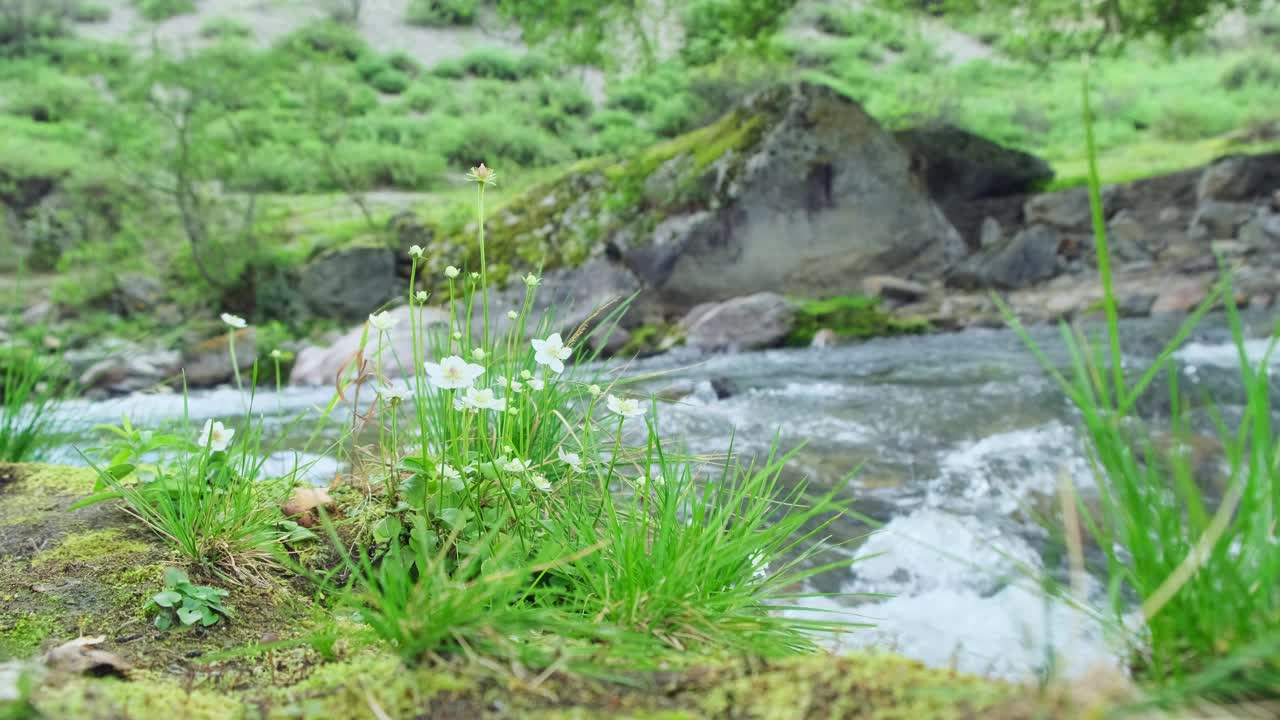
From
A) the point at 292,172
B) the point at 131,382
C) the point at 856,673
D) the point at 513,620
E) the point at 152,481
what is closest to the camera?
the point at 856,673

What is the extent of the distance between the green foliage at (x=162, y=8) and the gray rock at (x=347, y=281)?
17.4 meters

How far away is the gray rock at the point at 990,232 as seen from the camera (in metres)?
13.2

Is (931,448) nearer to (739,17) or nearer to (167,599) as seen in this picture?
(167,599)

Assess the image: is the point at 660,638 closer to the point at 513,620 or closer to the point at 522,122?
the point at 513,620

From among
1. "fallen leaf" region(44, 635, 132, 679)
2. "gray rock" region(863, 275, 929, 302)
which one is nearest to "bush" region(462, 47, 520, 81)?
"gray rock" region(863, 275, 929, 302)

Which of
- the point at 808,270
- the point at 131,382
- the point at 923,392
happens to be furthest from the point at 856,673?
the point at 808,270

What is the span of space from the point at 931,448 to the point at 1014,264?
26.9 feet

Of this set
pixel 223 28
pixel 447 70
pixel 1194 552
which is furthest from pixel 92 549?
pixel 223 28

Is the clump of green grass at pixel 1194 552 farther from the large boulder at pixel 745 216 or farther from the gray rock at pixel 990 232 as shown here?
the gray rock at pixel 990 232

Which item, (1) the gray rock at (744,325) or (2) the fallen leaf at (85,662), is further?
(1) the gray rock at (744,325)

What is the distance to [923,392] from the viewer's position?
20.2 feet

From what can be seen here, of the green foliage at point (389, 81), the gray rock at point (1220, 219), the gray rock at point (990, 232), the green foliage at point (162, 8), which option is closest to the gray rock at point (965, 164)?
the gray rock at point (990, 232)

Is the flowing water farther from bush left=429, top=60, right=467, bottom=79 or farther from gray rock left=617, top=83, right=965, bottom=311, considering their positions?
bush left=429, top=60, right=467, bottom=79

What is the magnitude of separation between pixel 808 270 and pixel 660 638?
11.1 metres
